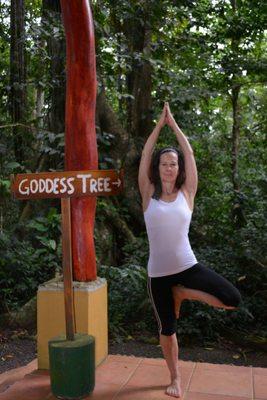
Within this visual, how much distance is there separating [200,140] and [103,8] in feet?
9.30

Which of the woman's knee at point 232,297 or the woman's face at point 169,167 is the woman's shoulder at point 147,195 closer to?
the woman's face at point 169,167

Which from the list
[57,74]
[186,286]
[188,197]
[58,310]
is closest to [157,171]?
[188,197]

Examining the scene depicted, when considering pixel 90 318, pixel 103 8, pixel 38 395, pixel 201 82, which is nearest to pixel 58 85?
pixel 103 8

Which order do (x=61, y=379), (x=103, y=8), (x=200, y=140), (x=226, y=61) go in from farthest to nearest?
(x=200, y=140) → (x=226, y=61) → (x=103, y=8) → (x=61, y=379)

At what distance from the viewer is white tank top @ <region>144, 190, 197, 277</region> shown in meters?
3.00

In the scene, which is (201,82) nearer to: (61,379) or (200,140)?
(200,140)

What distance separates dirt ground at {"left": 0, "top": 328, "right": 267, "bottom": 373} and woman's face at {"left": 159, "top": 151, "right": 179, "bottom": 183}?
8.91ft

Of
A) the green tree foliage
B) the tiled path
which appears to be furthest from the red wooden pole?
the green tree foliage

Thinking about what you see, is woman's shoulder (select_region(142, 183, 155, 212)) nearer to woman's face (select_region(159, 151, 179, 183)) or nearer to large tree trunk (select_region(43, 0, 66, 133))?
woman's face (select_region(159, 151, 179, 183))

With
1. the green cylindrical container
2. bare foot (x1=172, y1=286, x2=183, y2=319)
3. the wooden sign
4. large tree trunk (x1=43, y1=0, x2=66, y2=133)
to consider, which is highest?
large tree trunk (x1=43, y1=0, x2=66, y2=133)

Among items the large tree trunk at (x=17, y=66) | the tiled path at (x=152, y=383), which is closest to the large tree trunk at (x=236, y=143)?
the large tree trunk at (x=17, y=66)

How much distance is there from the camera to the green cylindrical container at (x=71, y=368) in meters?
3.05

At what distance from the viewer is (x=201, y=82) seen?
7.39 meters

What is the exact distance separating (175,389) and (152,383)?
0.25 metres
